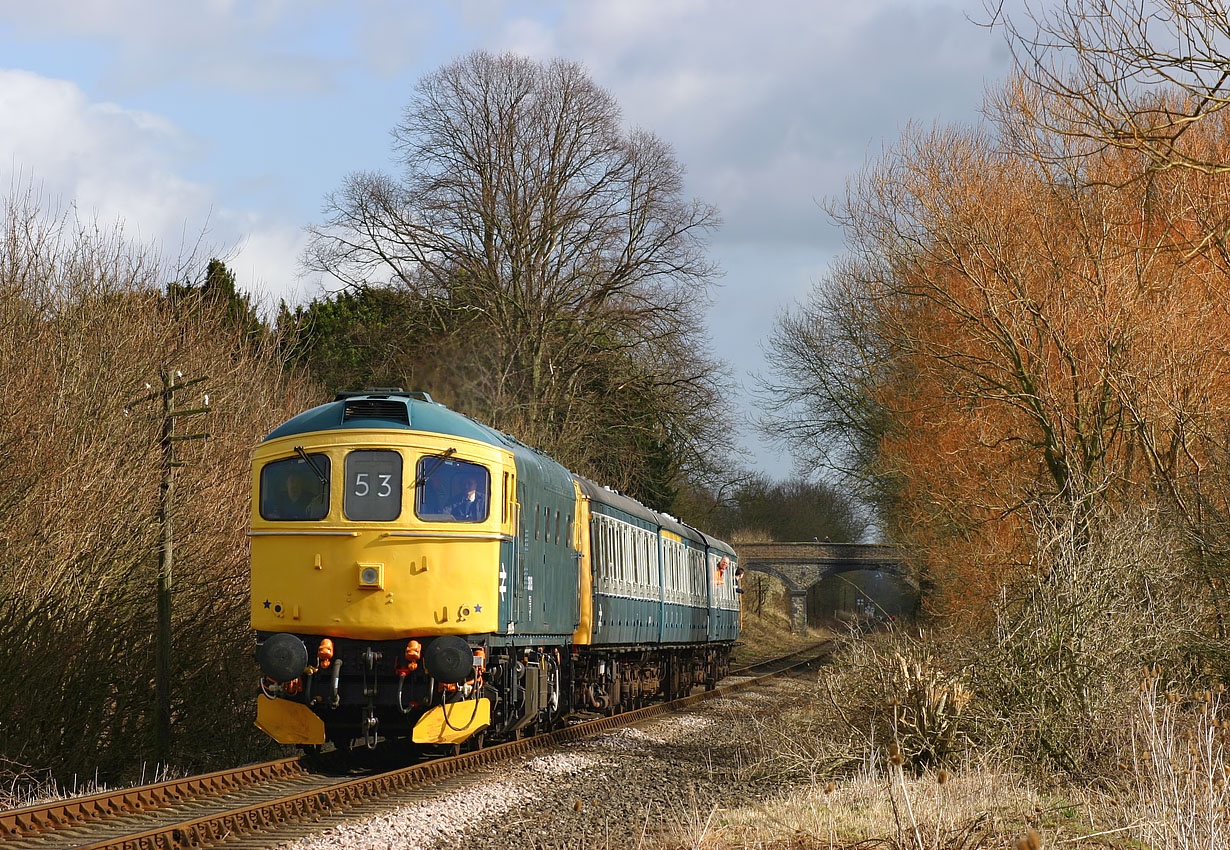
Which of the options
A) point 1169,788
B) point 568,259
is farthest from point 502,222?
point 1169,788

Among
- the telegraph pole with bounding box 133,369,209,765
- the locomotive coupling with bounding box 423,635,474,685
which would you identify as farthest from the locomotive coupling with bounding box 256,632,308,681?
the telegraph pole with bounding box 133,369,209,765

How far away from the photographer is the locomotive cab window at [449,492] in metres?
11.0

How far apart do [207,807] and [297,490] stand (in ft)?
9.48

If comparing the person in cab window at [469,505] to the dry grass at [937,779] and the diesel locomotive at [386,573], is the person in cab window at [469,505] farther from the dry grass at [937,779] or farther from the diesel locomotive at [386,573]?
the dry grass at [937,779]

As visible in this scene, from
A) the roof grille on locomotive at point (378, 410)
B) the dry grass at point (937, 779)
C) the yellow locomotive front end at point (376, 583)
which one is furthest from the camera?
the roof grille on locomotive at point (378, 410)

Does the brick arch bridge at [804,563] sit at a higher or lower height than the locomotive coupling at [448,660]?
higher

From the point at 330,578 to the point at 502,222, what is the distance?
2071 centimetres

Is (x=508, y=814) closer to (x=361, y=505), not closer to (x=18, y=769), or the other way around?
(x=361, y=505)

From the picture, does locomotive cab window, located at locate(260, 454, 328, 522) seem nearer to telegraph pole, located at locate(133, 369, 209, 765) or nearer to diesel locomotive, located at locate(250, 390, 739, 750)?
diesel locomotive, located at locate(250, 390, 739, 750)

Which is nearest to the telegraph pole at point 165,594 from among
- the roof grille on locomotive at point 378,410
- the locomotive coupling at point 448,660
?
the roof grille on locomotive at point 378,410

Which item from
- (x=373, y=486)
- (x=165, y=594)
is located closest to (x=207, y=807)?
(x=373, y=486)

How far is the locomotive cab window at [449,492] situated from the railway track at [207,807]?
218cm

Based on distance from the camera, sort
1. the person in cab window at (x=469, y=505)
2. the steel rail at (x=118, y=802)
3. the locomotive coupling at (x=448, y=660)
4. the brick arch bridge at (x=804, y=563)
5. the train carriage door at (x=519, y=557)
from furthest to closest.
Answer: the brick arch bridge at (x=804, y=563)
the train carriage door at (x=519, y=557)
the person in cab window at (x=469, y=505)
the locomotive coupling at (x=448, y=660)
the steel rail at (x=118, y=802)

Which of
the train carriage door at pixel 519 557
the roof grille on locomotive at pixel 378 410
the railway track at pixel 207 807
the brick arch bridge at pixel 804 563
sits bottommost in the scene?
the railway track at pixel 207 807
